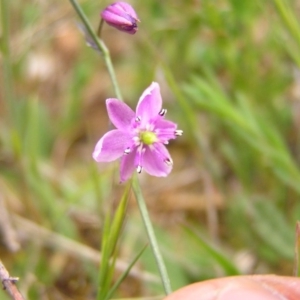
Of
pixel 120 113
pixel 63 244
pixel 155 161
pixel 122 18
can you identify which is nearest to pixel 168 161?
pixel 155 161

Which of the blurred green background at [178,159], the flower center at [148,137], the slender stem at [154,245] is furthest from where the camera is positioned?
the blurred green background at [178,159]

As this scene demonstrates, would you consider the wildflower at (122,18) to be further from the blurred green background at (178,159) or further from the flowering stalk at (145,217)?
the blurred green background at (178,159)

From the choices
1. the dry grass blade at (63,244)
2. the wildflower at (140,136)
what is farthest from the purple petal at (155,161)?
the dry grass blade at (63,244)

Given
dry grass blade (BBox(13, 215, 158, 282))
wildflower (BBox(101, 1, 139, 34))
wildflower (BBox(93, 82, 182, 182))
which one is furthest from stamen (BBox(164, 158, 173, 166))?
dry grass blade (BBox(13, 215, 158, 282))

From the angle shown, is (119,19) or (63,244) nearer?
(119,19)

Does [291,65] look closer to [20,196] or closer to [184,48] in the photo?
[184,48]

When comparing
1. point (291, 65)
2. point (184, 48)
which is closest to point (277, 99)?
point (291, 65)

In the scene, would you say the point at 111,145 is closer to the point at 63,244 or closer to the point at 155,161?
the point at 155,161
